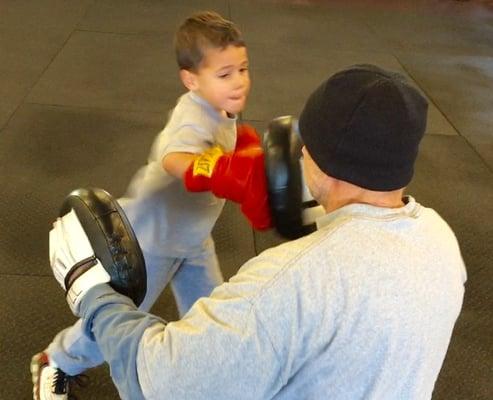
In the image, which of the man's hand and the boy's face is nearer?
the man's hand

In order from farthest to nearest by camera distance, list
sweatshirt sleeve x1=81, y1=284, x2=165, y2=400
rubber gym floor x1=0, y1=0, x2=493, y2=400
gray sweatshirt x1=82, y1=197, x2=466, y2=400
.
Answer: rubber gym floor x1=0, y1=0, x2=493, y2=400 → sweatshirt sleeve x1=81, y1=284, x2=165, y2=400 → gray sweatshirt x1=82, y1=197, x2=466, y2=400

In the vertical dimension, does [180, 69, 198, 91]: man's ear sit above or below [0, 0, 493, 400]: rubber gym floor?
above

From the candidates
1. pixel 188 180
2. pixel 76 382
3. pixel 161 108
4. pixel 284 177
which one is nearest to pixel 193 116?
pixel 188 180

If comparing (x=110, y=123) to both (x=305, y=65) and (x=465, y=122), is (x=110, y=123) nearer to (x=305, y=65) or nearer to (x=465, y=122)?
(x=305, y=65)

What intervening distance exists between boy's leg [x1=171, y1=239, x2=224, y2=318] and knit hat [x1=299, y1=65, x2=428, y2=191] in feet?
3.01

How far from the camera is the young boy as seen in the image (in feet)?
4.82

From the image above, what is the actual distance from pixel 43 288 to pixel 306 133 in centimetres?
158

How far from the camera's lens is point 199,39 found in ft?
4.93

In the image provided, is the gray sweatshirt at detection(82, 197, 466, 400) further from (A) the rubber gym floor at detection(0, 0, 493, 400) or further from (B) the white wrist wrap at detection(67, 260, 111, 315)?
(A) the rubber gym floor at detection(0, 0, 493, 400)

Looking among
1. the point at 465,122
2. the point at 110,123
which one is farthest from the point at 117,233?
the point at 465,122

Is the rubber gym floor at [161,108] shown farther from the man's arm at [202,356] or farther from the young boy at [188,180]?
the man's arm at [202,356]

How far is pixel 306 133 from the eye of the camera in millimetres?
897

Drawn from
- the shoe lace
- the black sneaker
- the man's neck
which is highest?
the man's neck

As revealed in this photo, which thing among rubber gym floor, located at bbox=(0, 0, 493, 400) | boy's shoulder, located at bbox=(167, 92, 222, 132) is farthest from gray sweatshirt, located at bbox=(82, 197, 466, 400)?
rubber gym floor, located at bbox=(0, 0, 493, 400)
